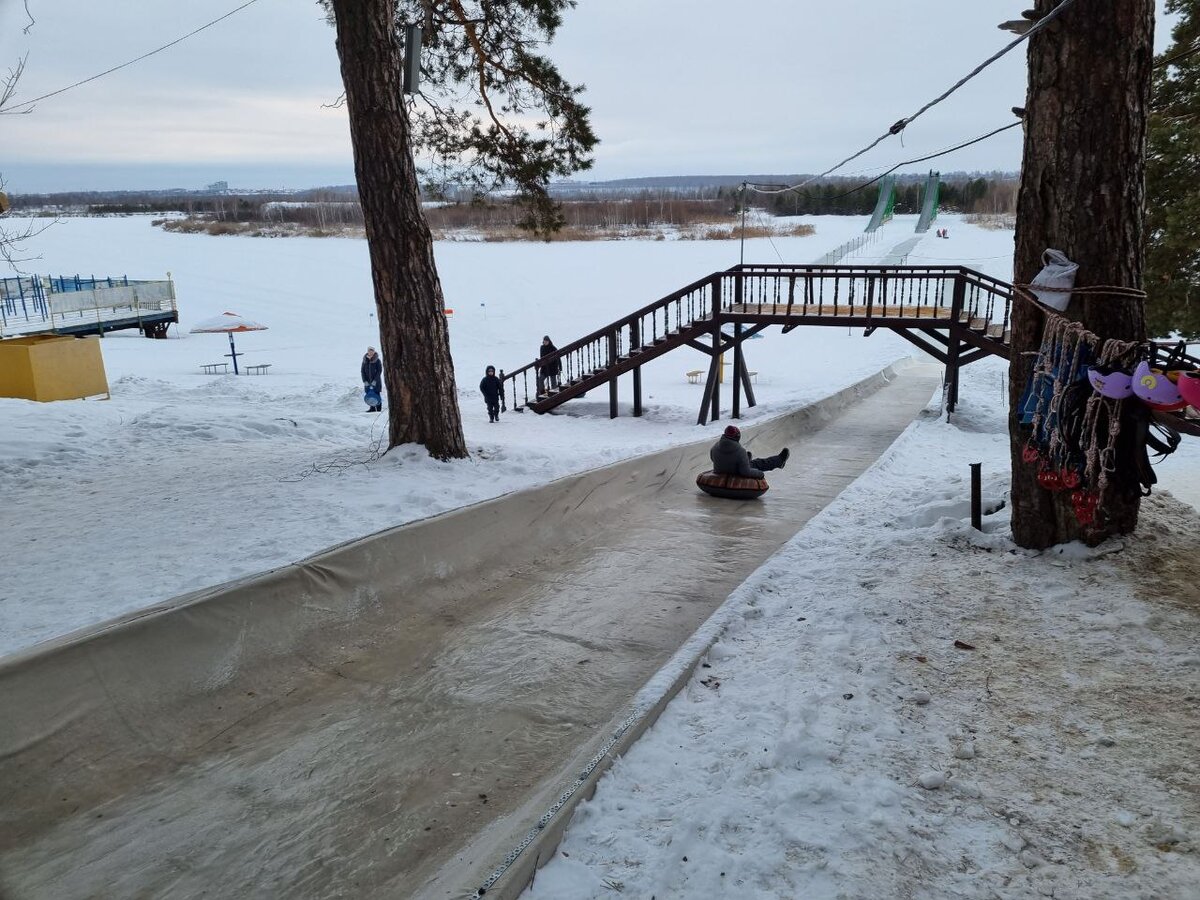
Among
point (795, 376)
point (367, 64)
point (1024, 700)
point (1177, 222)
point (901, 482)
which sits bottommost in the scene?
point (795, 376)

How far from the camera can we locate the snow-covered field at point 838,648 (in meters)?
3.30

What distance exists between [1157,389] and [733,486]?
212 inches

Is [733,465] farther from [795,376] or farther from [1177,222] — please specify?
[795,376]

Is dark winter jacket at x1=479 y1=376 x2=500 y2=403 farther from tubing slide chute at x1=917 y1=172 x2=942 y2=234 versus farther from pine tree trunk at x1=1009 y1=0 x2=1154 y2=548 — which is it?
tubing slide chute at x1=917 y1=172 x2=942 y2=234

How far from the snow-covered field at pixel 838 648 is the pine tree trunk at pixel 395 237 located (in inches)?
25.5

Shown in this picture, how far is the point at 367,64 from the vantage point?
344 inches

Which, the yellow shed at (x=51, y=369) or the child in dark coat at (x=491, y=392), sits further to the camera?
the child in dark coat at (x=491, y=392)

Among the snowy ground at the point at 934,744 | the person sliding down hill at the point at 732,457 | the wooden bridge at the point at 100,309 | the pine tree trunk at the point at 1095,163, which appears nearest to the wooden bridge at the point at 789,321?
the person sliding down hill at the point at 732,457

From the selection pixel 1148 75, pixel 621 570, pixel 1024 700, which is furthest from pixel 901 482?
pixel 1024 700

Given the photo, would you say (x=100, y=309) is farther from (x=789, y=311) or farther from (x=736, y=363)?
(x=789, y=311)

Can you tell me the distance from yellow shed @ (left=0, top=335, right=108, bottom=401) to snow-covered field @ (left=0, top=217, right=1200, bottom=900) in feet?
5.82

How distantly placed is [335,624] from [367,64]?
602 centimetres

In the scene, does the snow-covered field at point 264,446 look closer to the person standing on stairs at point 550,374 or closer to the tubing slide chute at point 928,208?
the person standing on stairs at point 550,374

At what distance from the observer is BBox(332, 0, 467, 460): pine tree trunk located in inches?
344
